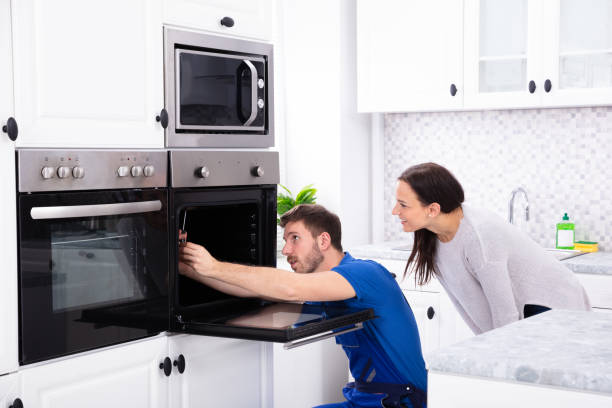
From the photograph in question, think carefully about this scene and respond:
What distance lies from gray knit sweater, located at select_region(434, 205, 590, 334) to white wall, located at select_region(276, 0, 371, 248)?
1.51 meters

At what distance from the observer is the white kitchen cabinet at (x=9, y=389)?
6.53ft

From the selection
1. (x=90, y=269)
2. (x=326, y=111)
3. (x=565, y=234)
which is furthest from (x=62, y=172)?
(x=565, y=234)

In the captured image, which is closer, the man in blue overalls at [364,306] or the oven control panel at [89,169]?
the oven control panel at [89,169]

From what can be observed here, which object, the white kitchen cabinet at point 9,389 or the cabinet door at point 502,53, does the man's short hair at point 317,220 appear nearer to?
the white kitchen cabinet at point 9,389

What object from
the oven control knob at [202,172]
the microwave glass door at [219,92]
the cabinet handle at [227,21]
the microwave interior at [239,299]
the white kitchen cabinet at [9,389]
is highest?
the cabinet handle at [227,21]

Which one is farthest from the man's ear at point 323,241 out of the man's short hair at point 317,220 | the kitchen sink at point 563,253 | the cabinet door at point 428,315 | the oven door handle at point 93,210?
the kitchen sink at point 563,253

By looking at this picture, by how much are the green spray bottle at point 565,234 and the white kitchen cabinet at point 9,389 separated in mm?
2512

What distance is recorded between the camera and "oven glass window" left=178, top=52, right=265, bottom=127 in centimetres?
242

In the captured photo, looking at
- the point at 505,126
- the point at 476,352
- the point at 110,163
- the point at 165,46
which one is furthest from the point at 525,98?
the point at 476,352

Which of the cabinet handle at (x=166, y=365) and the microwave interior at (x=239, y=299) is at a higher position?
the microwave interior at (x=239, y=299)

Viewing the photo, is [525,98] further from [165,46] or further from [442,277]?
[165,46]

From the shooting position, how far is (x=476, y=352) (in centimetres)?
149

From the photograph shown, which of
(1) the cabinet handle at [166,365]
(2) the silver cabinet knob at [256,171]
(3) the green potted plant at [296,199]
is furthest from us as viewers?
(3) the green potted plant at [296,199]

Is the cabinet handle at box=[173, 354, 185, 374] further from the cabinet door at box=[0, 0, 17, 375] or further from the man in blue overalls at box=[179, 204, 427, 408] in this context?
the cabinet door at box=[0, 0, 17, 375]
